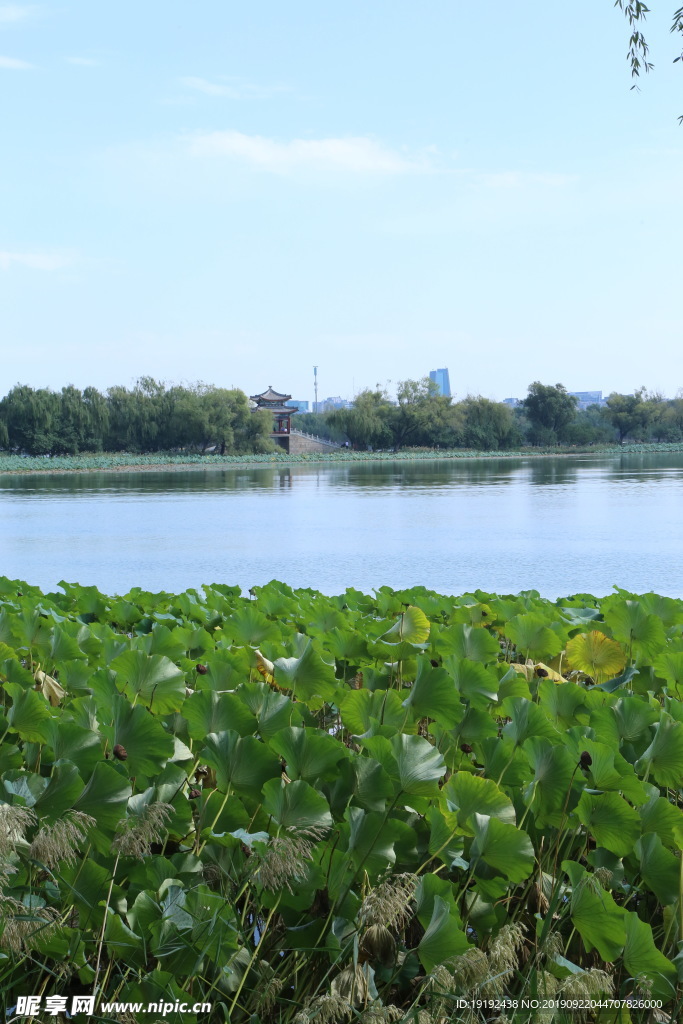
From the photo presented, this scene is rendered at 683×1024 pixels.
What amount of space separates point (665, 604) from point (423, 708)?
1695 millimetres

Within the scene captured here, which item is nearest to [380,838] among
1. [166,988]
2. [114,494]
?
[166,988]

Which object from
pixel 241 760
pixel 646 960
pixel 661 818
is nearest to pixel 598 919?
pixel 646 960

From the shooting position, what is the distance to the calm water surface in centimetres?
1102

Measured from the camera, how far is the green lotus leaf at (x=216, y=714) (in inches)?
57.6

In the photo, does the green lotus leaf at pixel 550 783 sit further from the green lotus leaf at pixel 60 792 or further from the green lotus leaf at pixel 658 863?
the green lotus leaf at pixel 60 792

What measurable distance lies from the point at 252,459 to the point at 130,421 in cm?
941

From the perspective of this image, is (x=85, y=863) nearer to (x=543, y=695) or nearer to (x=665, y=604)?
(x=543, y=695)

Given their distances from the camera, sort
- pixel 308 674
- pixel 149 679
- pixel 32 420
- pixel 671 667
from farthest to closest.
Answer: pixel 32 420
pixel 671 667
pixel 308 674
pixel 149 679

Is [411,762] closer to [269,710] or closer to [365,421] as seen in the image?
[269,710]

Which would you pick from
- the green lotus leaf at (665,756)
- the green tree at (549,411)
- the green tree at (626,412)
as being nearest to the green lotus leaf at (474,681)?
the green lotus leaf at (665,756)

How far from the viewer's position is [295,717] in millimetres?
1591

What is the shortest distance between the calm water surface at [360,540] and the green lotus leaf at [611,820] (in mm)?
8563

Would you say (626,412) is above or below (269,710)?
above

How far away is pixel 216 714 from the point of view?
1469mm
